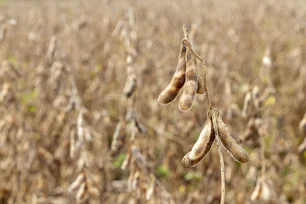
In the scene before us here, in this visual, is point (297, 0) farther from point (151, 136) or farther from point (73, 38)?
point (151, 136)

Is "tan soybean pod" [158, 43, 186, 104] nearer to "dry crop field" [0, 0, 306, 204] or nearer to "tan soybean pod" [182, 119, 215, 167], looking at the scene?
"dry crop field" [0, 0, 306, 204]

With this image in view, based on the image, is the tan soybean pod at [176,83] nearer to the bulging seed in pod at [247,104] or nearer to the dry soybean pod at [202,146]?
the dry soybean pod at [202,146]

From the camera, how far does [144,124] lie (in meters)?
2.77

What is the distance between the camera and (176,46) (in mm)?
4488

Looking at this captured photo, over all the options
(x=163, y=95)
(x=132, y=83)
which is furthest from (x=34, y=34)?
(x=163, y=95)

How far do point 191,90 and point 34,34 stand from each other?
2.89m

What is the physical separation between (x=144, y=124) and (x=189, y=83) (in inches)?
69.1

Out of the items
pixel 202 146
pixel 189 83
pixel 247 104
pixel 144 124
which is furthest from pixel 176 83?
pixel 144 124

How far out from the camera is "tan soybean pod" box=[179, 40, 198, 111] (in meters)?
0.99

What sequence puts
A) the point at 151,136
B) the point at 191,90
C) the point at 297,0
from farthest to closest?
1. the point at 297,0
2. the point at 151,136
3. the point at 191,90

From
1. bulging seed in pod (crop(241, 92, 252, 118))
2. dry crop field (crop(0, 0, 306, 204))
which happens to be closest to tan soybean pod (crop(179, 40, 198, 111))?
dry crop field (crop(0, 0, 306, 204))

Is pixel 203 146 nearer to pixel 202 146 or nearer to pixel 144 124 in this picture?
pixel 202 146

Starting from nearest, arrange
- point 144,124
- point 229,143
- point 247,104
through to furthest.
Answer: point 229,143
point 247,104
point 144,124

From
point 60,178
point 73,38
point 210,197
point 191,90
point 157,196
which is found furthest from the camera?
point 73,38
